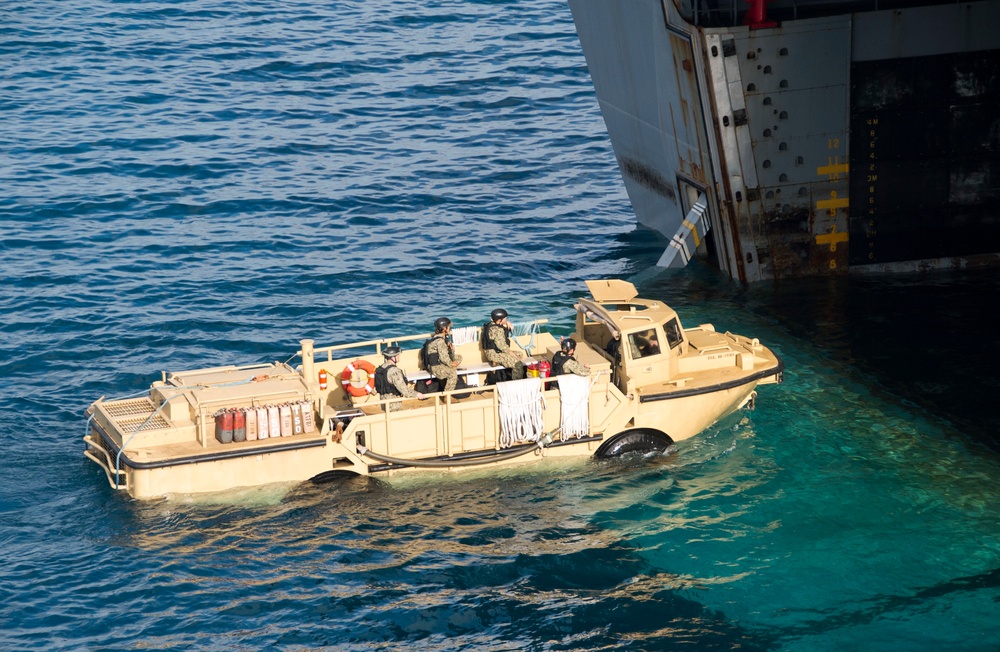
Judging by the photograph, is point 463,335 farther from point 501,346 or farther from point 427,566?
point 427,566

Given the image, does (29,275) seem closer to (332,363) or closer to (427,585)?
(332,363)

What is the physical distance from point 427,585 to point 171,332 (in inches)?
487

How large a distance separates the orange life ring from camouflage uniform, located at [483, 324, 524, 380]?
2.29 metres

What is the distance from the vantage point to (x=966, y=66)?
95.1 ft

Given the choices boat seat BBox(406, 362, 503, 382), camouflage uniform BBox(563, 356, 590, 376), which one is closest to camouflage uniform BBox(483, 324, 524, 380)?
boat seat BBox(406, 362, 503, 382)

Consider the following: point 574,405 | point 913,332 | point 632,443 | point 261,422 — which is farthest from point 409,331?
point 913,332

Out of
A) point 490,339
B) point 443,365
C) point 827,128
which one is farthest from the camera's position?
point 827,128

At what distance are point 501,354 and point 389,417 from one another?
294cm

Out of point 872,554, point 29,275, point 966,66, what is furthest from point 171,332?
point 966,66

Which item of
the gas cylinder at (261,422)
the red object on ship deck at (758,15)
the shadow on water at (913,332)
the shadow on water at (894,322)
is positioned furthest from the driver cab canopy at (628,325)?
the red object on ship deck at (758,15)

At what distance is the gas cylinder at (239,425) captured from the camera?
19.8m

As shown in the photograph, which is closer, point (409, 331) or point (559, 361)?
point (559, 361)

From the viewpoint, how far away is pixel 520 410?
2086 cm

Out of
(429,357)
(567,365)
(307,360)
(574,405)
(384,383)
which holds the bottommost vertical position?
(574,405)
